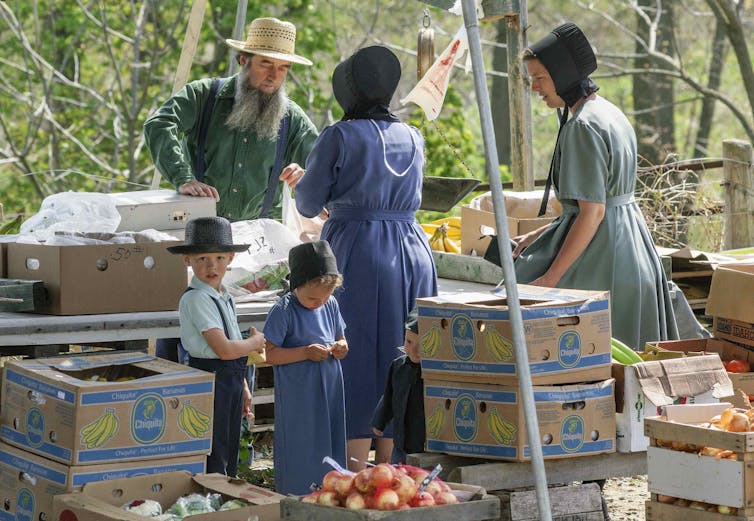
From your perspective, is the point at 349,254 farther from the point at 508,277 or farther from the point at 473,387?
the point at 508,277

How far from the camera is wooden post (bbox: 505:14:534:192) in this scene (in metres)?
8.13

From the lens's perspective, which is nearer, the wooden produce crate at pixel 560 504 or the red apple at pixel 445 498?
the red apple at pixel 445 498

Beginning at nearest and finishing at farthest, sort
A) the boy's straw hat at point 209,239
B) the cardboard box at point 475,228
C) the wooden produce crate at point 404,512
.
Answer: the wooden produce crate at point 404,512
the boy's straw hat at point 209,239
the cardboard box at point 475,228

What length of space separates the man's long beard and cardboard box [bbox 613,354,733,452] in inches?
106

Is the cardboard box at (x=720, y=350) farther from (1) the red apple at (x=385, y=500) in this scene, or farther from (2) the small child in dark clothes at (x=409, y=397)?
(1) the red apple at (x=385, y=500)

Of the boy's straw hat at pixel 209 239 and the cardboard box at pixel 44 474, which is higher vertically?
the boy's straw hat at pixel 209 239

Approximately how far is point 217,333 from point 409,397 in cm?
78

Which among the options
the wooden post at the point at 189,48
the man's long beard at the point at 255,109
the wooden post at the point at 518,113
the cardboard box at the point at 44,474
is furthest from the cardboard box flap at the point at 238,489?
the wooden post at the point at 518,113

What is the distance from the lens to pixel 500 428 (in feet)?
14.8

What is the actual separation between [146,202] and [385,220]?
127 cm

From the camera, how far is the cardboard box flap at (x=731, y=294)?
5.32 m

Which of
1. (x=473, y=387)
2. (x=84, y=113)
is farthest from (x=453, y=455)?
(x=84, y=113)

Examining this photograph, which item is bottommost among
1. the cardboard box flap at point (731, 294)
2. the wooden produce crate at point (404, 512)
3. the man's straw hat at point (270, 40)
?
the wooden produce crate at point (404, 512)

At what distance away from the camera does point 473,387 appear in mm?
4559
